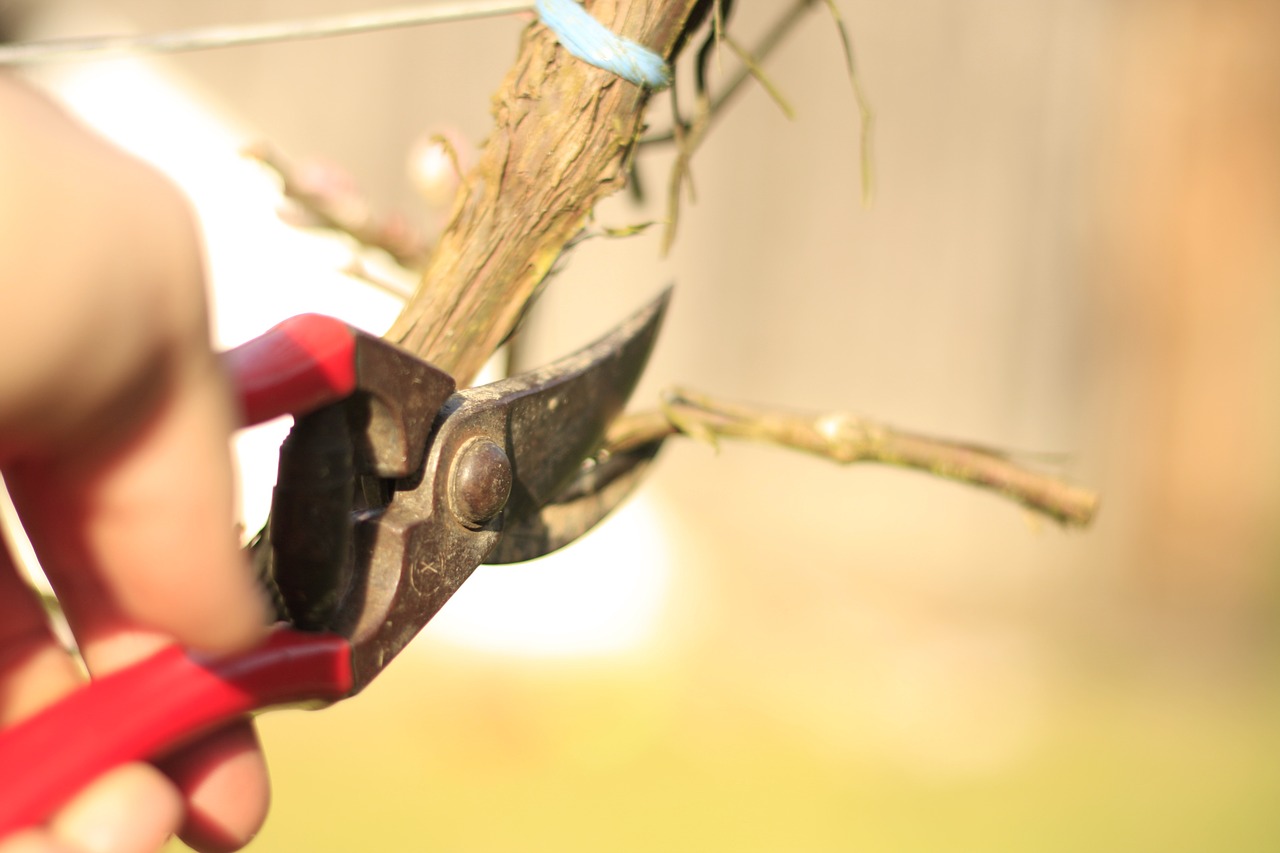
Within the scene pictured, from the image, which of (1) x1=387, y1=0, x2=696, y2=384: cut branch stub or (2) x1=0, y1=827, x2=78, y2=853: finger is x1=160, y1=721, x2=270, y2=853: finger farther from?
(1) x1=387, y1=0, x2=696, y2=384: cut branch stub

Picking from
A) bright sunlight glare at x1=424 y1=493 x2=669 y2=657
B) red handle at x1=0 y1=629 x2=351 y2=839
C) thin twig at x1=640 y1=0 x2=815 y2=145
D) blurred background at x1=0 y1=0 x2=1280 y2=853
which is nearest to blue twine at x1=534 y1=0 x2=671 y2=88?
thin twig at x1=640 y1=0 x2=815 y2=145

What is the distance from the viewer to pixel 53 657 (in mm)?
395

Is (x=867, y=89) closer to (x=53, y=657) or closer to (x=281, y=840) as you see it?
(x=281, y=840)

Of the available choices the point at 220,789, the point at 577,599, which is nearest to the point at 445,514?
the point at 220,789

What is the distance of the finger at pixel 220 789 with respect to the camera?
37 cm

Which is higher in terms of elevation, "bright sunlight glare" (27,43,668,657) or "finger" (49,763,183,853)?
"finger" (49,763,183,853)

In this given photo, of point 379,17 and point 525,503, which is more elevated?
point 379,17

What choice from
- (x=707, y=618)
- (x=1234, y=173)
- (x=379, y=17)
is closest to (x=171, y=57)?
(x=707, y=618)

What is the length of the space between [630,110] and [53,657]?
31 cm

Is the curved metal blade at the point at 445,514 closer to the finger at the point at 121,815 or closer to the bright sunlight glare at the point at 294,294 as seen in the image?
the finger at the point at 121,815

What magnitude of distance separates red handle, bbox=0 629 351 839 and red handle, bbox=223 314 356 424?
0.09m

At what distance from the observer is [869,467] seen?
2404 mm

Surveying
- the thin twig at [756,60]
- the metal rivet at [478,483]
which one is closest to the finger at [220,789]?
the metal rivet at [478,483]

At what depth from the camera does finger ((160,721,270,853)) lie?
371 millimetres
